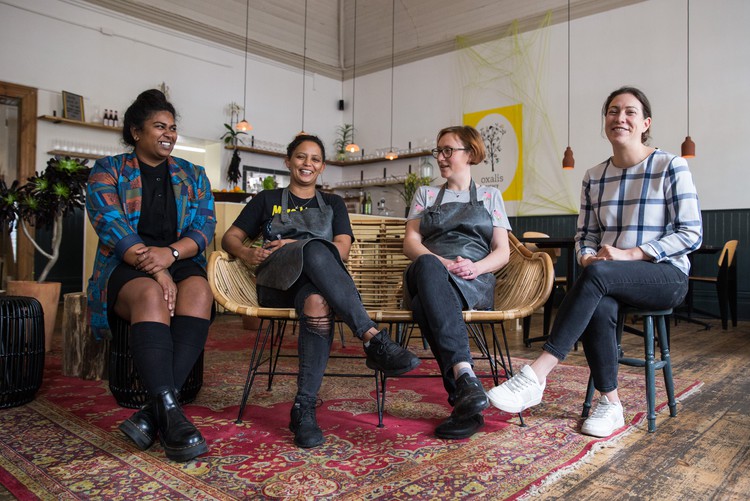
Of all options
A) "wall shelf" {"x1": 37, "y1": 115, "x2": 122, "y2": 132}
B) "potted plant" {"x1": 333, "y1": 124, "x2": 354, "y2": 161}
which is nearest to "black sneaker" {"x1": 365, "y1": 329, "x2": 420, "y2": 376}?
"wall shelf" {"x1": 37, "y1": 115, "x2": 122, "y2": 132}

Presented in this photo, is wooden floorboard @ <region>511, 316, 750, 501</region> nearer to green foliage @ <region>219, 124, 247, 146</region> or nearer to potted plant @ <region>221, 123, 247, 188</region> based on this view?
potted plant @ <region>221, 123, 247, 188</region>

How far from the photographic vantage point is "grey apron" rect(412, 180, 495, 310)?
7.22 ft

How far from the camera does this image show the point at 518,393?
175cm

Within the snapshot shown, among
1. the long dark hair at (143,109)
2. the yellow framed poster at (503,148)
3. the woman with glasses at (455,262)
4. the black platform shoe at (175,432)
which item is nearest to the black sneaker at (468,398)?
the woman with glasses at (455,262)

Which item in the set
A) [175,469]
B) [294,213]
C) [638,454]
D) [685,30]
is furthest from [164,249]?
[685,30]

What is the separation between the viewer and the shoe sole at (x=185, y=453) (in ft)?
5.03

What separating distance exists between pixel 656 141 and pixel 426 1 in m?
4.14

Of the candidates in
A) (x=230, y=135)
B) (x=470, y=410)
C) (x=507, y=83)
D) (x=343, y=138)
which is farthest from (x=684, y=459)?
(x=343, y=138)

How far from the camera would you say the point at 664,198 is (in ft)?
6.35

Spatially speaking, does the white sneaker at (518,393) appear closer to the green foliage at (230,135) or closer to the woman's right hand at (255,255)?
the woman's right hand at (255,255)

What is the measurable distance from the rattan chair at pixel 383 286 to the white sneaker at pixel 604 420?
356 mm

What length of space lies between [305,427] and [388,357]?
1.11 feet

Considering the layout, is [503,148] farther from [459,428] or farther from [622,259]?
[459,428]

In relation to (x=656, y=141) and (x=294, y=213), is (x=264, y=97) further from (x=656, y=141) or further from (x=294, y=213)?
(x=294, y=213)
